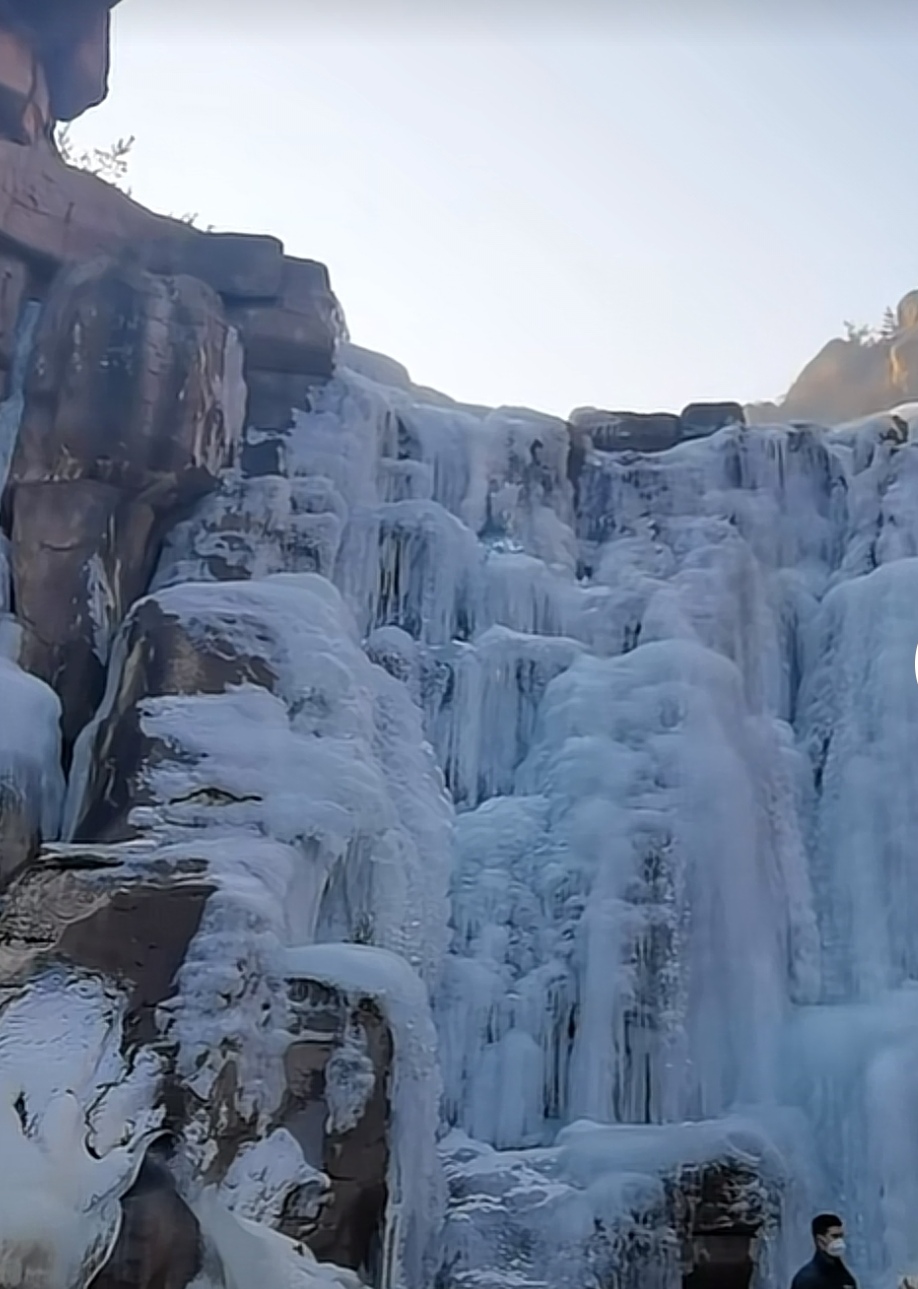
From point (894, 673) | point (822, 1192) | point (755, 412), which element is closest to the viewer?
point (822, 1192)

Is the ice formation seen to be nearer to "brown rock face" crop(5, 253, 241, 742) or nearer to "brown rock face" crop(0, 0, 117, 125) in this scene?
"brown rock face" crop(5, 253, 241, 742)

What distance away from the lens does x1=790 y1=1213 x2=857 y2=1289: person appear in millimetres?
4637

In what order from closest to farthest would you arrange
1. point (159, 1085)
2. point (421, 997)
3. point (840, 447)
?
point (159, 1085)
point (421, 997)
point (840, 447)

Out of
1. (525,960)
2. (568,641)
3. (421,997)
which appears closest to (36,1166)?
(421,997)

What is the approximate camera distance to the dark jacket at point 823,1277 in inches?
182

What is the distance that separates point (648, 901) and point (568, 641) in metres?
2.24

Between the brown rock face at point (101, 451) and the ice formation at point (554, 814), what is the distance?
0.41m

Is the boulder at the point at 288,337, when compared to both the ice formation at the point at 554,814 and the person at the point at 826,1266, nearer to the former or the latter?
the ice formation at the point at 554,814

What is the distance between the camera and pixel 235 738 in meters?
7.96

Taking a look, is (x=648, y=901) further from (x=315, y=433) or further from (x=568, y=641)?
(x=315, y=433)

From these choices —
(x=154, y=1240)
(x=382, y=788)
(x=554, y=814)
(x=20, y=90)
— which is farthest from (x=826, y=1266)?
(x=20, y=90)

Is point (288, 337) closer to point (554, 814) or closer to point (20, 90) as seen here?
point (20, 90)

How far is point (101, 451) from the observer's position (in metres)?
9.77

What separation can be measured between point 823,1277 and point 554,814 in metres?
4.71
